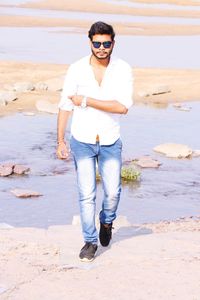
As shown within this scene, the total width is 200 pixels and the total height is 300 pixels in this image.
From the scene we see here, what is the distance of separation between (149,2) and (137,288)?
62.8 m

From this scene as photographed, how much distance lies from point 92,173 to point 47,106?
1242 centimetres

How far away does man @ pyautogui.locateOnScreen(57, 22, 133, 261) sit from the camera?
6.16 m

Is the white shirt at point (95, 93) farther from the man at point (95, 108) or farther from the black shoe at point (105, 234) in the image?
the black shoe at point (105, 234)

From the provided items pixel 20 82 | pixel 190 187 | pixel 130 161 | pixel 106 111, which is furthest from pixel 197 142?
pixel 106 111

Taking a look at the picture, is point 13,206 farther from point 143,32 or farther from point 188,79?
point 143,32

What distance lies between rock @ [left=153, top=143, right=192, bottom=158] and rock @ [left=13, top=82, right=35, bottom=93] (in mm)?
6747

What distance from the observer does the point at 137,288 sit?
596 centimetres

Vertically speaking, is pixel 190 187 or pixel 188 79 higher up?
pixel 190 187

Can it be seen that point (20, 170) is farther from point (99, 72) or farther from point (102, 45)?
point (102, 45)

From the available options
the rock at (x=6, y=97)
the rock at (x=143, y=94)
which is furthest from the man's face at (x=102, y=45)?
the rock at (x=143, y=94)

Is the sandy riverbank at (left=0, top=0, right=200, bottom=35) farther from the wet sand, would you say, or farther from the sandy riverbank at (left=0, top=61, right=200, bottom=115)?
the wet sand

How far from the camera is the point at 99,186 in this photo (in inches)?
482

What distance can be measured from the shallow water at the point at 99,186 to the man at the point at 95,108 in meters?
3.90

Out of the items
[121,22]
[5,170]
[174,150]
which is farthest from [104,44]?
[121,22]
